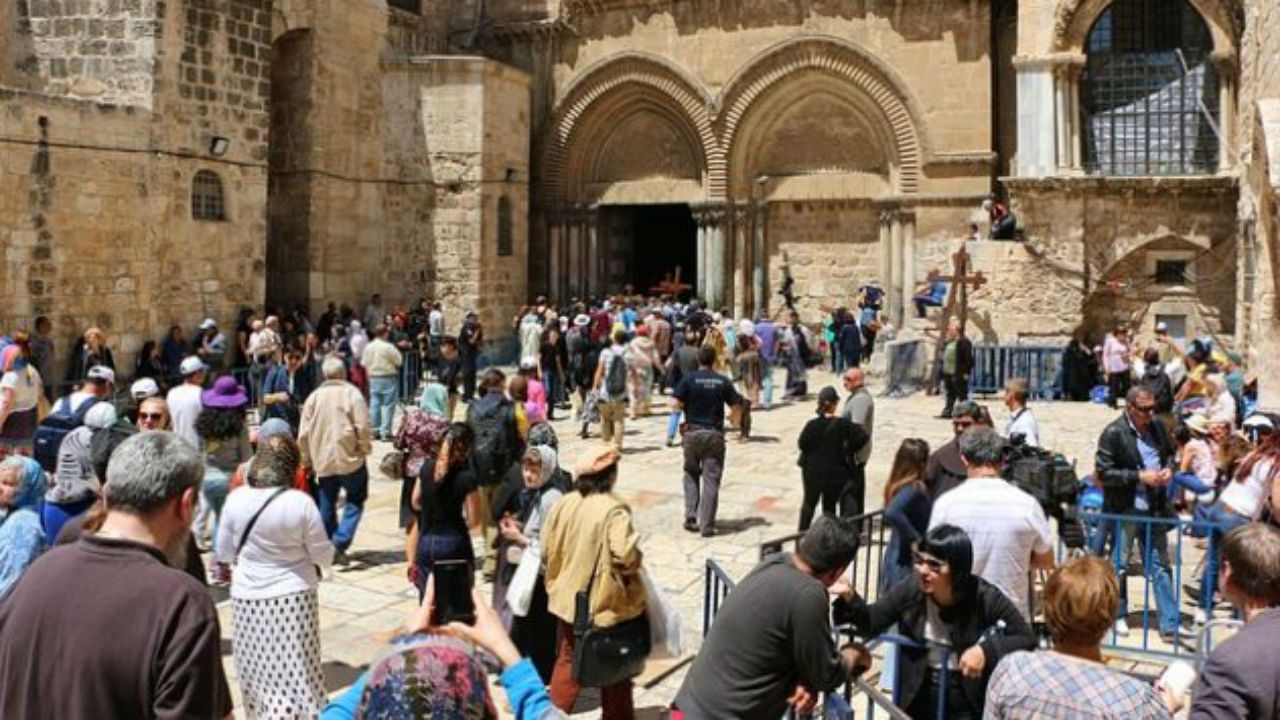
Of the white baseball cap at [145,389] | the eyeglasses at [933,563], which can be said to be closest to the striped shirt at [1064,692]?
the eyeglasses at [933,563]

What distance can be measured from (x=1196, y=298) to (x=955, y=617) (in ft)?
52.6

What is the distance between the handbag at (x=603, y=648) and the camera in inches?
186

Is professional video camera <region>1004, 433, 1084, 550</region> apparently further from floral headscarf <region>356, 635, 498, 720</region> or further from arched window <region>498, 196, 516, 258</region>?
arched window <region>498, 196, 516, 258</region>

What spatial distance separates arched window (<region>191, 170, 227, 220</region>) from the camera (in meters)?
16.5

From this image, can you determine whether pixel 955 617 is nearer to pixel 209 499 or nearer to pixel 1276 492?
pixel 1276 492

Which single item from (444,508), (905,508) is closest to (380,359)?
(444,508)

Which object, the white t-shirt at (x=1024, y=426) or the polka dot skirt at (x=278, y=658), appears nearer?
the polka dot skirt at (x=278, y=658)

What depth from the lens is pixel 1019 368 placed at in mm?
17109

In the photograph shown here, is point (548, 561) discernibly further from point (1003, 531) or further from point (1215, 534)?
point (1215, 534)

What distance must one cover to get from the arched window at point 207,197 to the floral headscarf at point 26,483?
12.1 metres

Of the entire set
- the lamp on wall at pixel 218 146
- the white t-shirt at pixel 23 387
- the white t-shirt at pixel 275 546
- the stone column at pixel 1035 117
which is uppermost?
the stone column at pixel 1035 117

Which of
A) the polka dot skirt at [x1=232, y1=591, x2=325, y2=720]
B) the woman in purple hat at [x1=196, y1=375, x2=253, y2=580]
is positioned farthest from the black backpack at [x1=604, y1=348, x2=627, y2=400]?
the polka dot skirt at [x1=232, y1=591, x2=325, y2=720]

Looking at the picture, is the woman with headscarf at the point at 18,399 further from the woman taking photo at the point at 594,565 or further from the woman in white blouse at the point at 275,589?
the woman taking photo at the point at 594,565

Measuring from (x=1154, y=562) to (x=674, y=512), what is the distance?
4338 millimetres
